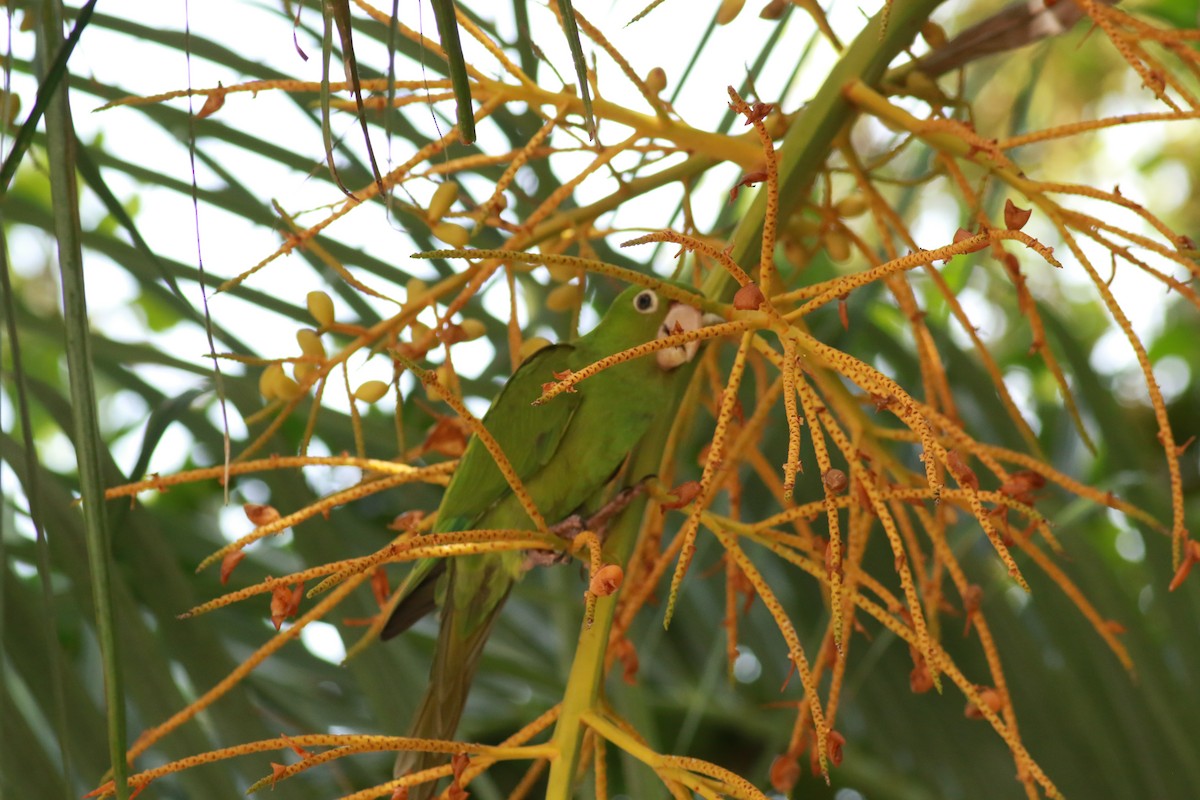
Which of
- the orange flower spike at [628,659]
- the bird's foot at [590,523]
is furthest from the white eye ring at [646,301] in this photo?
the orange flower spike at [628,659]

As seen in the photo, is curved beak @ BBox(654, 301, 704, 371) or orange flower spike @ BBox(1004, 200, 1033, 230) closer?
orange flower spike @ BBox(1004, 200, 1033, 230)

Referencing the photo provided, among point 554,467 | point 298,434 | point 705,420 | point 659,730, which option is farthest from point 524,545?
point 298,434

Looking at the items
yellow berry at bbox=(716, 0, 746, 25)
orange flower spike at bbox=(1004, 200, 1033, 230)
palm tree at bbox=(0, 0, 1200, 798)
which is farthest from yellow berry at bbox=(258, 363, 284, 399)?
orange flower spike at bbox=(1004, 200, 1033, 230)

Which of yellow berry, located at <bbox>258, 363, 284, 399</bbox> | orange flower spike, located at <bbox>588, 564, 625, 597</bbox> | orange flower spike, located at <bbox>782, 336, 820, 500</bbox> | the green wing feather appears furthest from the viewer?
the green wing feather

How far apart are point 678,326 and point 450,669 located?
1.14 feet

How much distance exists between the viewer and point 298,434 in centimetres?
192

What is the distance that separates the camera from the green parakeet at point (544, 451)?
103 cm

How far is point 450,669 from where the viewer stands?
100cm

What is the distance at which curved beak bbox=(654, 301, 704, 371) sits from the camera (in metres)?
1.05

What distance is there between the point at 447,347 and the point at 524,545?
21 cm

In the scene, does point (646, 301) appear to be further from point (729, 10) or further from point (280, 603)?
point (280, 603)

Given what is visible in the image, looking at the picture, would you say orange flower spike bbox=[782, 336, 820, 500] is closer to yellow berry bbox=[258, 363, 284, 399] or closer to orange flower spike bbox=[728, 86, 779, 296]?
orange flower spike bbox=[728, 86, 779, 296]

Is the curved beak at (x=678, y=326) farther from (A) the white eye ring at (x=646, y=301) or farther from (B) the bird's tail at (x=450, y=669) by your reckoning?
(B) the bird's tail at (x=450, y=669)

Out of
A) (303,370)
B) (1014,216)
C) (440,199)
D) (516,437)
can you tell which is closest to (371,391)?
(303,370)
